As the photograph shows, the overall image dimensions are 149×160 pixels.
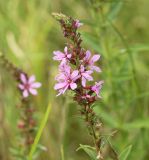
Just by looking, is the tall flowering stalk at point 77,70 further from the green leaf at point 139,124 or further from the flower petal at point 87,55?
the green leaf at point 139,124

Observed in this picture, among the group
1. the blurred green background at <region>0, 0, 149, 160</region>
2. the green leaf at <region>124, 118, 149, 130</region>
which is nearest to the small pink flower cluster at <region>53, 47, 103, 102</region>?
the blurred green background at <region>0, 0, 149, 160</region>

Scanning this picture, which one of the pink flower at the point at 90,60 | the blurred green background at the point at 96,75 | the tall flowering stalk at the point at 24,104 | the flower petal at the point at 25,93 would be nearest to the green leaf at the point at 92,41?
the blurred green background at the point at 96,75

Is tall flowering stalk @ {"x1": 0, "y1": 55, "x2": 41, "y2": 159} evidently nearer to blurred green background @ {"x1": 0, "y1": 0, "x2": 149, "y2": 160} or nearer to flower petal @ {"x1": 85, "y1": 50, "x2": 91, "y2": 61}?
blurred green background @ {"x1": 0, "y1": 0, "x2": 149, "y2": 160}

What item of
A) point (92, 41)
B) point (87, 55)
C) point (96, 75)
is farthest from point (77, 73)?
point (96, 75)

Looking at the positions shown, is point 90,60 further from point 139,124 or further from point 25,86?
point 139,124

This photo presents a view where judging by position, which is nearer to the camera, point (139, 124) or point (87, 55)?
point (87, 55)

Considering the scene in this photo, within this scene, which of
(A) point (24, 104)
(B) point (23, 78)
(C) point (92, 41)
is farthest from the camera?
(C) point (92, 41)
